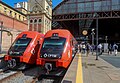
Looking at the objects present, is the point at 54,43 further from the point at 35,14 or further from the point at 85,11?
the point at 35,14

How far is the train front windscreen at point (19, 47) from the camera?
523 inches

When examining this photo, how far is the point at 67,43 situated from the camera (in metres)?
12.3

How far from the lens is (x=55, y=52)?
38.2 ft

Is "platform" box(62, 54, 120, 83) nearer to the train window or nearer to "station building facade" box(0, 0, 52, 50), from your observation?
the train window

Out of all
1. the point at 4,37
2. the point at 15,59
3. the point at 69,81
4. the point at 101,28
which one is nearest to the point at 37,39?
the point at 15,59

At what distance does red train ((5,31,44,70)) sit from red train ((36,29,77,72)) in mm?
1693

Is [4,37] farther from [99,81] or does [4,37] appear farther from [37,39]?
[99,81]

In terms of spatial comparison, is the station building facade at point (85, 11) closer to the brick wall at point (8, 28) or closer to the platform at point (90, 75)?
the brick wall at point (8, 28)

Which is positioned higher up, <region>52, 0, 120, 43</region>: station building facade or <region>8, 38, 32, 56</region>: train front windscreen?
<region>52, 0, 120, 43</region>: station building facade

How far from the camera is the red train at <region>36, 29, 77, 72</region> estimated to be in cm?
1117

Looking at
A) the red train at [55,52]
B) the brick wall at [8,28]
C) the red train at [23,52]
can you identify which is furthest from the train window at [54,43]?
the brick wall at [8,28]

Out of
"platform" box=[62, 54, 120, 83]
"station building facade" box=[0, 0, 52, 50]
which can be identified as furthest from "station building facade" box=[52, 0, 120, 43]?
"platform" box=[62, 54, 120, 83]

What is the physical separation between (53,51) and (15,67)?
3366 millimetres

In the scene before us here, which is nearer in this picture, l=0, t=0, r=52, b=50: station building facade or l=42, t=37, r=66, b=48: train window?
l=42, t=37, r=66, b=48: train window
